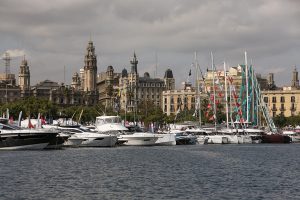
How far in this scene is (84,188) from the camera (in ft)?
198

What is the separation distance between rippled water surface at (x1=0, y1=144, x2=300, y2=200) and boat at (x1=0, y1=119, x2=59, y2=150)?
26.0 feet

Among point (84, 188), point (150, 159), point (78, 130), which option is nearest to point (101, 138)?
point (78, 130)

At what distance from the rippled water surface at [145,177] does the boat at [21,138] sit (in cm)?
794

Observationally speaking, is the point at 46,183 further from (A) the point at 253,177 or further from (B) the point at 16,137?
(B) the point at 16,137

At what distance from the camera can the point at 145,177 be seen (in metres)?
69.4

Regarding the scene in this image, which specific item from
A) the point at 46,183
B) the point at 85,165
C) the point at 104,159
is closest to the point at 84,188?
the point at 46,183

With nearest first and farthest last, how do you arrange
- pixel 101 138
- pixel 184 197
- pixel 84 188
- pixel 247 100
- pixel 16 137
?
pixel 184 197, pixel 84 188, pixel 16 137, pixel 101 138, pixel 247 100

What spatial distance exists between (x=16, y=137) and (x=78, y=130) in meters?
24.0

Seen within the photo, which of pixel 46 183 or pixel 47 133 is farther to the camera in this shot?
pixel 47 133

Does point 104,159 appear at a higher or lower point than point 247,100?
lower

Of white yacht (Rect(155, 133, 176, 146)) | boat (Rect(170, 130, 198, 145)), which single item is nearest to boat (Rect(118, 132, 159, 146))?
white yacht (Rect(155, 133, 176, 146))

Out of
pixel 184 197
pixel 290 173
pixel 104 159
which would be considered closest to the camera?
pixel 184 197

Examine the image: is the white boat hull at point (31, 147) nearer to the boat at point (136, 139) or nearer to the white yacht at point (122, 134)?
the white yacht at point (122, 134)

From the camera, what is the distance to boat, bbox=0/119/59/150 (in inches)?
4181
